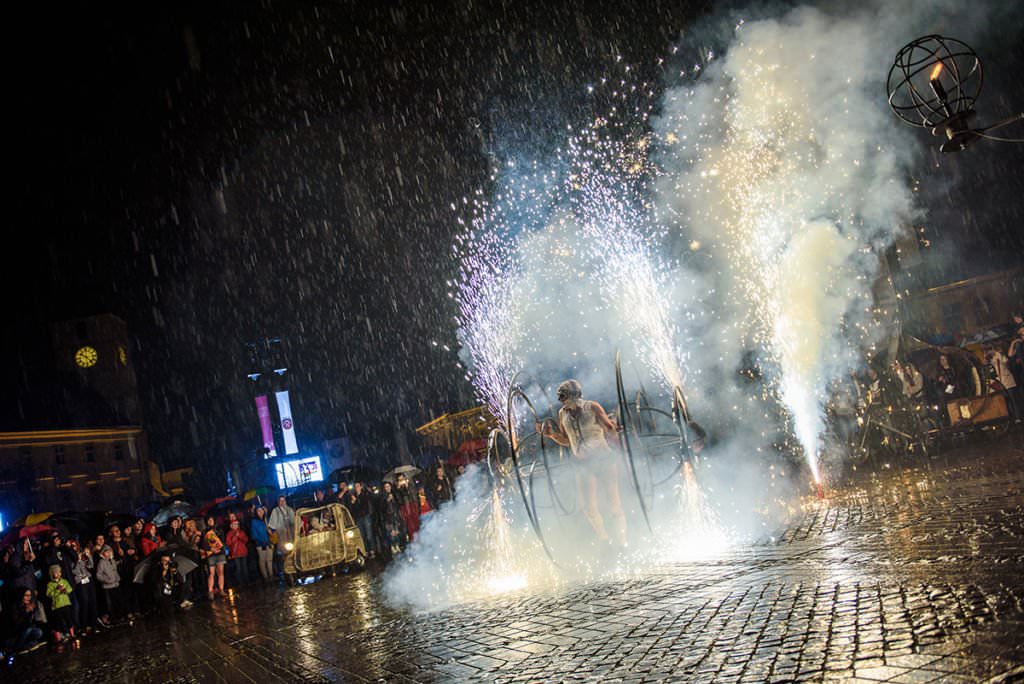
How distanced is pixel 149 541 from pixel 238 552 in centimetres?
225

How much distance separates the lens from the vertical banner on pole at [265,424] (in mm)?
43875

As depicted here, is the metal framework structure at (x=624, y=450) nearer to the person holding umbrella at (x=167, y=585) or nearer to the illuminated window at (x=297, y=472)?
the person holding umbrella at (x=167, y=585)

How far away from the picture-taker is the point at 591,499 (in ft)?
30.7

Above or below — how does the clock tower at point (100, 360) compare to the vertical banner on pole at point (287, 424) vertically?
above

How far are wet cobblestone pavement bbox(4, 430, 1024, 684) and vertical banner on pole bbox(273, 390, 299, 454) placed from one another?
35758mm

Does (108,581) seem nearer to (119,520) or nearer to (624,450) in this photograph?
(119,520)

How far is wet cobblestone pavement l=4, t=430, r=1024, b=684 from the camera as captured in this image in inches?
143

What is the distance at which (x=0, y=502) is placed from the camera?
152 ft

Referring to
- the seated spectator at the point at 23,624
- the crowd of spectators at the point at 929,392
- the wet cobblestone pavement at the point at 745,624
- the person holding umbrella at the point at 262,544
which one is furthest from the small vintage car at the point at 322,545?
the crowd of spectators at the point at 929,392

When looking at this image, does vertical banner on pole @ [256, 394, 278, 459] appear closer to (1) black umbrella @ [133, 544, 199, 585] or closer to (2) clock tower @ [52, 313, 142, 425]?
(2) clock tower @ [52, 313, 142, 425]

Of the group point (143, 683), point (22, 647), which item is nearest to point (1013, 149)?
point (143, 683)

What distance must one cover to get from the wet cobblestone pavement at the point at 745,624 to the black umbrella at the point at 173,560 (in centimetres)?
376

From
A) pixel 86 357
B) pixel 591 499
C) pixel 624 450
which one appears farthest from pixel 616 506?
pixel 86 357

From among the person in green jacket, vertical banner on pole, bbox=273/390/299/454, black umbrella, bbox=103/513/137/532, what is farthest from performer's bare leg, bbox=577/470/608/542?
vertical banner on pole, bbox=273/390/299/454
